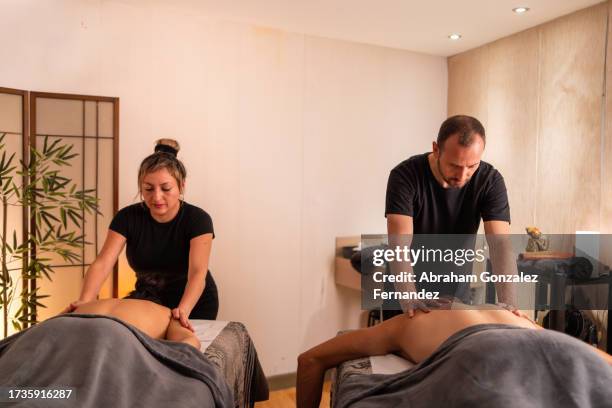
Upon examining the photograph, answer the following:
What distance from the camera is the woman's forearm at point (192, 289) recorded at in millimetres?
1936

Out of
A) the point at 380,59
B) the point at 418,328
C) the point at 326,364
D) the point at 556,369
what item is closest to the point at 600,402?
the point at 556,369

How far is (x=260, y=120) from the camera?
323cm

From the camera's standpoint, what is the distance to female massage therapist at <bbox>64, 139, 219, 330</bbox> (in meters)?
2.05

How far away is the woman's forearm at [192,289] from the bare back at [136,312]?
0.12 meters

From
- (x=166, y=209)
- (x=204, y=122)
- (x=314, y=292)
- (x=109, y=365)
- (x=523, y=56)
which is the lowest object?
(x=314, y=292)

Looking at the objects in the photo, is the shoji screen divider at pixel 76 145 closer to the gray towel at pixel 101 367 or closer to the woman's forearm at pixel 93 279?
the woman's forearm at pixel 93 279

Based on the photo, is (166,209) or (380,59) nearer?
(166,209)

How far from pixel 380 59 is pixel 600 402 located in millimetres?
2893

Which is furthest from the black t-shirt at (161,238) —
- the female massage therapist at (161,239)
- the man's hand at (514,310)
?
the man's hand at (514,310)

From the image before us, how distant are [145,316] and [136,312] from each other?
0.04 meters

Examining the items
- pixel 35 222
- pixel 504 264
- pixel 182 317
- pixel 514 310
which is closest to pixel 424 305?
pixel 514 310

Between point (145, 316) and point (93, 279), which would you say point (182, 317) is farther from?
point (93, 279)

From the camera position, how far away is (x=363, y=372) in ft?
4.94

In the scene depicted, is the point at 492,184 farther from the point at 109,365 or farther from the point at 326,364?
the point at 109,365
